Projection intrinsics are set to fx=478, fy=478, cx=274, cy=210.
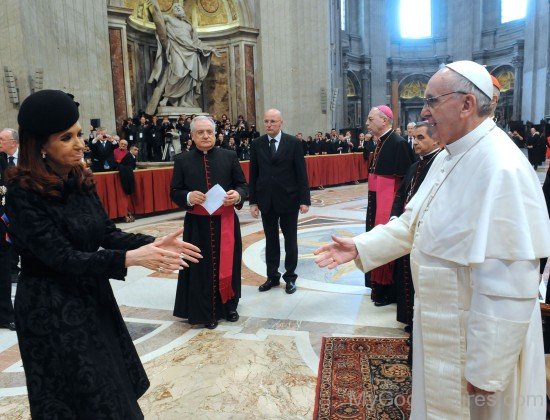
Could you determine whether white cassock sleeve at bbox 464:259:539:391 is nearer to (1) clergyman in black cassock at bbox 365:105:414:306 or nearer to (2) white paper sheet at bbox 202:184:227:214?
(2) white paper sheet at bbox 202:184:227:214

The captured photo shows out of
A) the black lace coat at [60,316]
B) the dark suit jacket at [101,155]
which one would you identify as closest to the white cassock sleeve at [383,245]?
the black lace coat at [60,316]

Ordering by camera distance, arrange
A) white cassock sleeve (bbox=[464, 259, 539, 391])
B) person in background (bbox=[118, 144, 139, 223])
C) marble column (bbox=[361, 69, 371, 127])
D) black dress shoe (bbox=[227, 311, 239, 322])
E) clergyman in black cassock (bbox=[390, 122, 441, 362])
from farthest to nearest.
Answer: marble column (bbox=[361, 69, 371, 127])
person in background (bbox=[118, 144, 139, 223])
black dress shoe (bbox=[227, 311, 239, 322])
clergyman in black cassock (bbox=[390, 122, 441, 362])
white cassock sleeve (bbox=[464, 259, 539, 391])

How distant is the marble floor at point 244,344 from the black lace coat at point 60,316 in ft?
3.81

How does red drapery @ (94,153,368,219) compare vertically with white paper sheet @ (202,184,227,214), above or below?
below

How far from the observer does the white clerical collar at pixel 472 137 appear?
1.70 meters

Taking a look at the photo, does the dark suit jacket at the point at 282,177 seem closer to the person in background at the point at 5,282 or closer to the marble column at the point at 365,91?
the person in background at the point at 5,282

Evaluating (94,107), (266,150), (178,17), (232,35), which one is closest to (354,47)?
(232,35)

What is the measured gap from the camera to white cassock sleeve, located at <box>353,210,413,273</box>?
2.13m

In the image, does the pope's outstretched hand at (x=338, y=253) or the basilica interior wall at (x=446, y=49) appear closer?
the pope's outstretched hand at (x=338, y=253)

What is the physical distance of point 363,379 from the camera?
314 cm

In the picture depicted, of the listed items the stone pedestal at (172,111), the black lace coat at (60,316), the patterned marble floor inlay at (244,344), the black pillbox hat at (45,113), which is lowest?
the patterned marble floor inlay at (244,344)

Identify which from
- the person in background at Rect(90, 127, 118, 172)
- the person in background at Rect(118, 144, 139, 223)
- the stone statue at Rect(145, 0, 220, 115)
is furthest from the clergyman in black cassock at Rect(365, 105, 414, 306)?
the stone statue at Rect(145, 0, 220, 115)

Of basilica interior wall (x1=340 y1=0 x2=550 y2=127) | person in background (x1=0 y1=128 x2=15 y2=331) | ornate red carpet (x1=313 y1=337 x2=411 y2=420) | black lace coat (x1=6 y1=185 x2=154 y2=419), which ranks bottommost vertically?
ornate red carpet (x1=313 y1=337 x2=411 y2=420)

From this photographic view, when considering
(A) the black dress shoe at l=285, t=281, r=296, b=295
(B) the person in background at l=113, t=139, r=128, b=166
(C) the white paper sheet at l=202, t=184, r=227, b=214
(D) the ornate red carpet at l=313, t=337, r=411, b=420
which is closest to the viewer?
(D) the ornate red carpet at l=313, t=337, r=411, b=420
